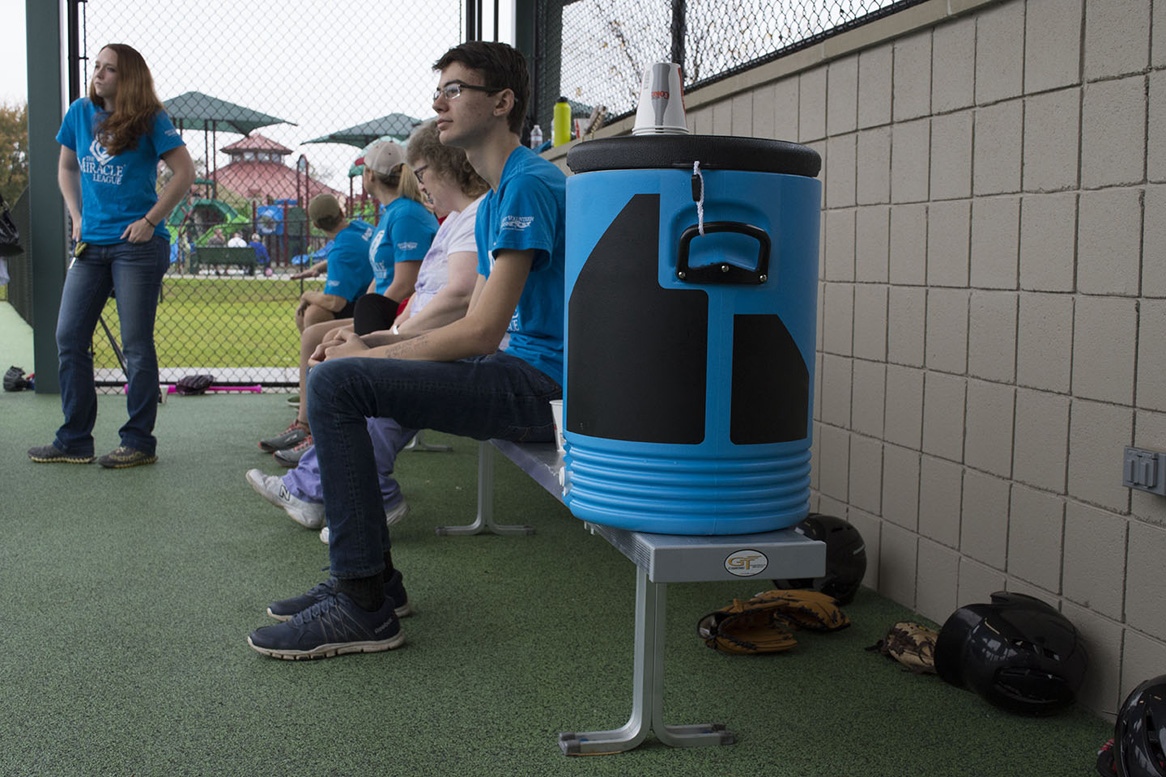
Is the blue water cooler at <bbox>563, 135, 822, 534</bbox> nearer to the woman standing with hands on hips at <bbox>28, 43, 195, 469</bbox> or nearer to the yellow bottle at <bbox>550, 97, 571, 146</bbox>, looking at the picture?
the woman standing with hands on hips at <bbox>28, 43, 195, 469</bbox>

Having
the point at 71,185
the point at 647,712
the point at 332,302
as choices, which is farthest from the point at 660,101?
the point at 71,185

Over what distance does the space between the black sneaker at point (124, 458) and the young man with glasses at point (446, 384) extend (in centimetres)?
235

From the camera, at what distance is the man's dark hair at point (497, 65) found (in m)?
2.69

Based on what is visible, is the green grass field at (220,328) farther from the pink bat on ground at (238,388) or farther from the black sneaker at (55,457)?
the black sneaker at (55,457)

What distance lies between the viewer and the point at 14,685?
226 centimetres

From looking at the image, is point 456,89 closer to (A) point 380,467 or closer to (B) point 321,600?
(B) point 321,600

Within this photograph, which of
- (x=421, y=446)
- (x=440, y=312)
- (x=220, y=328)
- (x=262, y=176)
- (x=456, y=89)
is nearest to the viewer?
(x=456, y=89)

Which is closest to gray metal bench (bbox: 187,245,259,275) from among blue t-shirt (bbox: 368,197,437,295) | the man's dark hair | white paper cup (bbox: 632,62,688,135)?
blue t-shirt (bbox: 368,197,437,295)

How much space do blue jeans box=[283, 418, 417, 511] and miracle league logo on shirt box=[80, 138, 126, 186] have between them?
5.71 feet

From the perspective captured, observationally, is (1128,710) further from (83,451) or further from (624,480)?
(83,451)

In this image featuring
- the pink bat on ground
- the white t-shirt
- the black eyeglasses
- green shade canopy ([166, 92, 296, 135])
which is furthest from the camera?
green shade canopy ([166, 92, 296, 135])

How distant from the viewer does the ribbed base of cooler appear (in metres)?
1.83

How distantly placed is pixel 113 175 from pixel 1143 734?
434cm

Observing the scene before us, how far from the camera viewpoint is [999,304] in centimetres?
248
